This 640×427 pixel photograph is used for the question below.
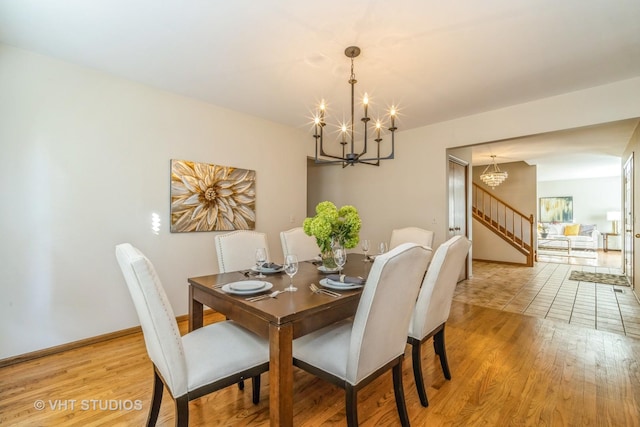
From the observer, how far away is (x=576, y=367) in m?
2.20

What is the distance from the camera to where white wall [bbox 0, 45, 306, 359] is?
2.30 metres

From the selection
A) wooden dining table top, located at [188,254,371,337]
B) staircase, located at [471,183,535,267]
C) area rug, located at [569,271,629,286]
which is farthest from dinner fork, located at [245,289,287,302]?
staircase, located at [471,183,535,267]

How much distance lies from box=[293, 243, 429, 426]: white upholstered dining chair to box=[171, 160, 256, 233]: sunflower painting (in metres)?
2.18

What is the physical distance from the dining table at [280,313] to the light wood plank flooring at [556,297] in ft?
9.24

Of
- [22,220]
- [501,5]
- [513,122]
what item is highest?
[501,5]

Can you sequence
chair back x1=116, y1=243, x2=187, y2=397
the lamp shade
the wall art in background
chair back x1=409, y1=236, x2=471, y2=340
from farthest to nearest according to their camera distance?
the wall art in background < the lamp shade < chair back x1=409, y1=236, x2=471, y2=340 < chair back x1=116, y1=243, x2=187, y2=397

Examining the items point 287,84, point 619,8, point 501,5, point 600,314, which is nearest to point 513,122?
point 619,8

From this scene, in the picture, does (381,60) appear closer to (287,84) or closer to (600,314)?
(287,84)

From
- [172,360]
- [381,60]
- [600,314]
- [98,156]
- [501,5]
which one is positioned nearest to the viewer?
[172,360]

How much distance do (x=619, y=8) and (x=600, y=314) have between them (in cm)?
317

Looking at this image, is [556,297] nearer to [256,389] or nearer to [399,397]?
[399,397]

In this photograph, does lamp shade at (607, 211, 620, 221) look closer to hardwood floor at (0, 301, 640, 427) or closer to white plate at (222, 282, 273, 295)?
hardwood floor at (0, 301, 640, 427)

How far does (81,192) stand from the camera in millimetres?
2570

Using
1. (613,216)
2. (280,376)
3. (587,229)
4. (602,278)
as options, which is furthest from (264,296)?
(613,216)
